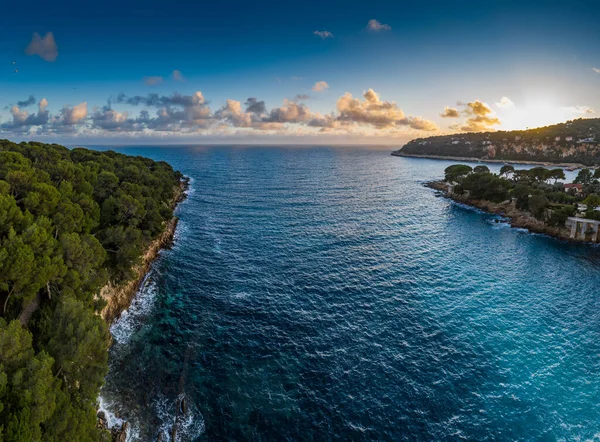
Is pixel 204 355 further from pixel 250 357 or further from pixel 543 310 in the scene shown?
pixel 543 310

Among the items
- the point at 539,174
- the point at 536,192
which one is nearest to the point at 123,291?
the point at 536,192

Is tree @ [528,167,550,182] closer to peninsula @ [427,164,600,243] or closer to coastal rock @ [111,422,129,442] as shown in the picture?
peninsula @ [427,164,600,243]

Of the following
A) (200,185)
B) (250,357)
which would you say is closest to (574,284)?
(250,357)

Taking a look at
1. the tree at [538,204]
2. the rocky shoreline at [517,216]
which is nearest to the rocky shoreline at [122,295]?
the rocky shoreline at [517,216]

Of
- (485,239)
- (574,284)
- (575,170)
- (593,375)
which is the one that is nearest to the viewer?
(593,375)

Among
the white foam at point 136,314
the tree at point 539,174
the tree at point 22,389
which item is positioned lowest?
the white foam at point 136,314

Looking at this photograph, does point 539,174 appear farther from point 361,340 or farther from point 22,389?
point 22,389

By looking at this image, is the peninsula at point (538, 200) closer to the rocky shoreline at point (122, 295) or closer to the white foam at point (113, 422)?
the rocky shoreline at point (122, 295)
